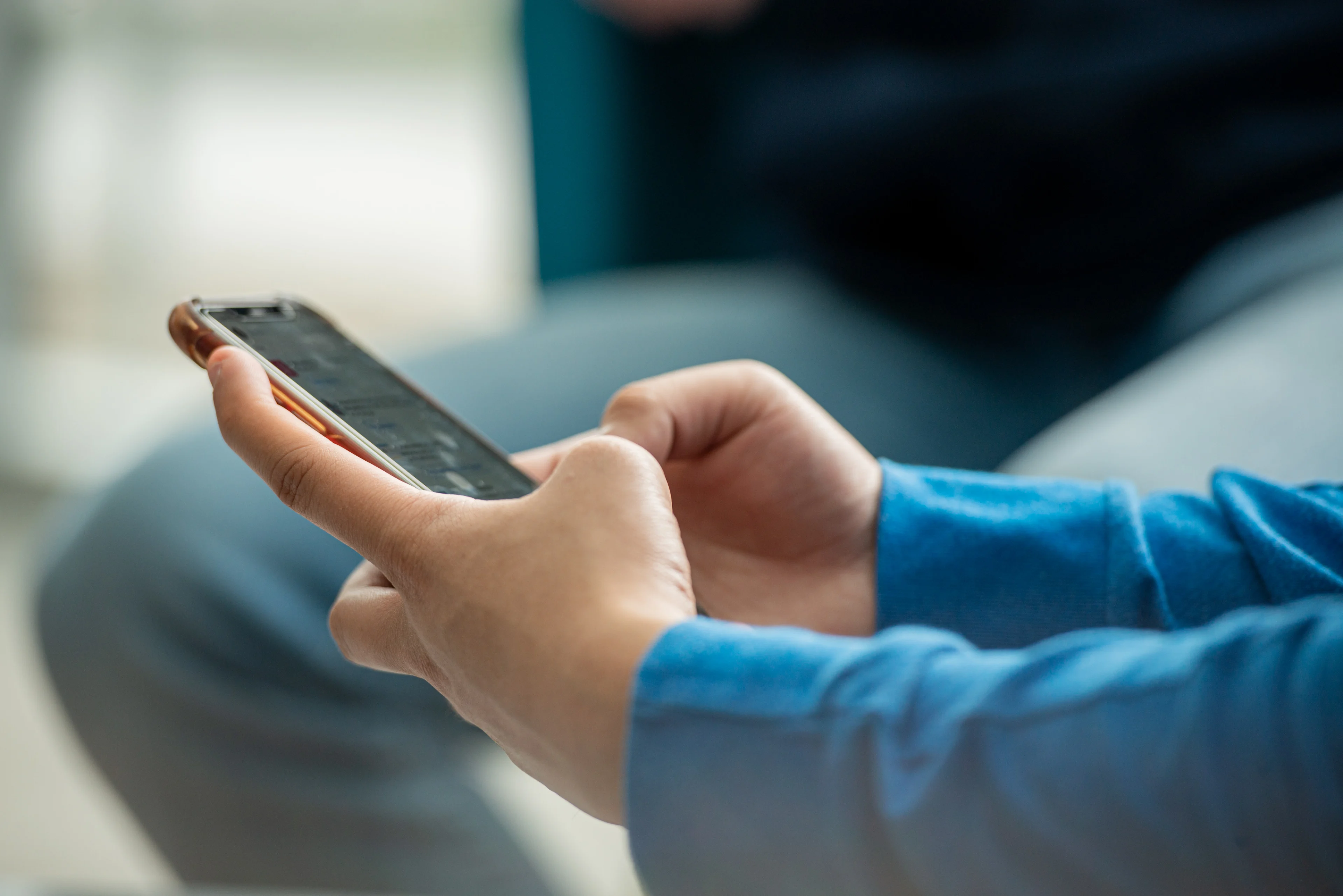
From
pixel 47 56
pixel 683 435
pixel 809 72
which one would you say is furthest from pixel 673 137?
pixel 47 56

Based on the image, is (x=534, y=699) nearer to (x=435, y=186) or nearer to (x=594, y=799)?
(x=594, y=799)

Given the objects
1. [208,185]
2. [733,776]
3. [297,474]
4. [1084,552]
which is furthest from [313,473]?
[208,185]

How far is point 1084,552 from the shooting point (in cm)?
34

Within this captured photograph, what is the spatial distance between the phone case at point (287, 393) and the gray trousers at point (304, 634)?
0.20m

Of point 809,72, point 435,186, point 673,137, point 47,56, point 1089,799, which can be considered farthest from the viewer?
point 435,186

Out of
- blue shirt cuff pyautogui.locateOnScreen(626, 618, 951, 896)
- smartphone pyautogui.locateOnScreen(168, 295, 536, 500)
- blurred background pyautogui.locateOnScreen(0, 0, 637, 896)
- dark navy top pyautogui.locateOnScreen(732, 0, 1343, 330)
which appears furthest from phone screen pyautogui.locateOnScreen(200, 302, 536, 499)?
blurred background pyautogui.locateOnScreen(0, 0, 637, 896)

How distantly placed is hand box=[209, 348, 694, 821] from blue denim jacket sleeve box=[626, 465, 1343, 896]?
11 millimetres

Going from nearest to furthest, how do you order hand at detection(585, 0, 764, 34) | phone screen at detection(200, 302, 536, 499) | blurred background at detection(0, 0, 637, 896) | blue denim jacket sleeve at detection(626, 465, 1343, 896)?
blue denim jacket sleeve at detection(626, 465, 1343, 896), phone screen at detection(200, 302, 536, 499), hand at detection(585, 0, 764, 34), blurred background at detection(0, 0, 637, 896)

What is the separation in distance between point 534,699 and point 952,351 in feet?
1.41

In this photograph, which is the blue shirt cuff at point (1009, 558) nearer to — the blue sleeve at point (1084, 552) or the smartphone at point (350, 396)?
the blue sleeve at point (1084, 552)

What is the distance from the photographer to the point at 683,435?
0.35 meters

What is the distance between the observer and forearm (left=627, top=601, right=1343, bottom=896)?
7.6 inches

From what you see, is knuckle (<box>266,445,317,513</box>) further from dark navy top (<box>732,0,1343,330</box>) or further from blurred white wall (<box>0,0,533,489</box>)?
blurred white wall (<box>0,0,533,489</box>)

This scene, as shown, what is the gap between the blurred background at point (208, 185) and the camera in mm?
1165
